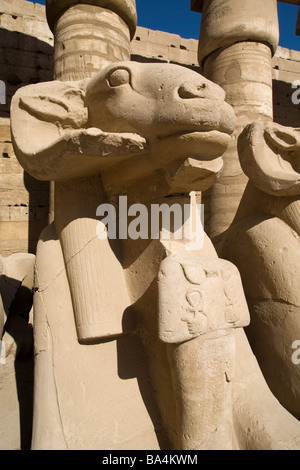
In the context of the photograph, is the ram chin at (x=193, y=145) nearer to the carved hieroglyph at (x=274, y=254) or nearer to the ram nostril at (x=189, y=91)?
the ram nostril at (x=189, y=91)

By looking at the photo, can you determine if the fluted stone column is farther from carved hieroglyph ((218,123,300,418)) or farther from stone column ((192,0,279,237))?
carved hieroglyph ((218,123,300,418))

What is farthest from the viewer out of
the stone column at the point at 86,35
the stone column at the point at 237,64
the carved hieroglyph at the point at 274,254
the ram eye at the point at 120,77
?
the stone column at the point at 237,64

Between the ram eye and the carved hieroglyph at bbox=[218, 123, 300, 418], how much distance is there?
75 centimetres

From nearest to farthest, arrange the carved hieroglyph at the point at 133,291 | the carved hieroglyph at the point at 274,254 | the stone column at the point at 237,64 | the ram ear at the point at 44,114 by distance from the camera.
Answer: the carved hieroglyph at the point at 133,291 → the ram ear at the point at 44,114 → the carved hieroglyph at the point at 274,254 → the stone column at the point at 237,64

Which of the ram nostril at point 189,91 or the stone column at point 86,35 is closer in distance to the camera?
the ram nostril at point 189,91

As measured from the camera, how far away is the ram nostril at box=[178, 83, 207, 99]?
4.06 ft

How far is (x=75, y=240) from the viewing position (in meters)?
1.54

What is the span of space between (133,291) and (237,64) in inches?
184

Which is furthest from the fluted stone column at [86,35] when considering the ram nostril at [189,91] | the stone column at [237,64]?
the ram nostril at [189,91]

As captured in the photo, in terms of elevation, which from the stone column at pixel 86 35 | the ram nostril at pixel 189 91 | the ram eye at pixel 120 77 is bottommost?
the ram nostril at pixel 189 91

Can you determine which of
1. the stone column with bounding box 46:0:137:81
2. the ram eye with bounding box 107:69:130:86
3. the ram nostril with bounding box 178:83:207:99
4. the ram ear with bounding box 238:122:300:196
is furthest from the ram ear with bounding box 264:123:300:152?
the stone column with bounding box 46:0:137:81

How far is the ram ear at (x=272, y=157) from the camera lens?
1.72 m

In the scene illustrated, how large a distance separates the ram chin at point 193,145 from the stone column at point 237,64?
387cm

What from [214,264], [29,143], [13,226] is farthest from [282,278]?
[13,226]
